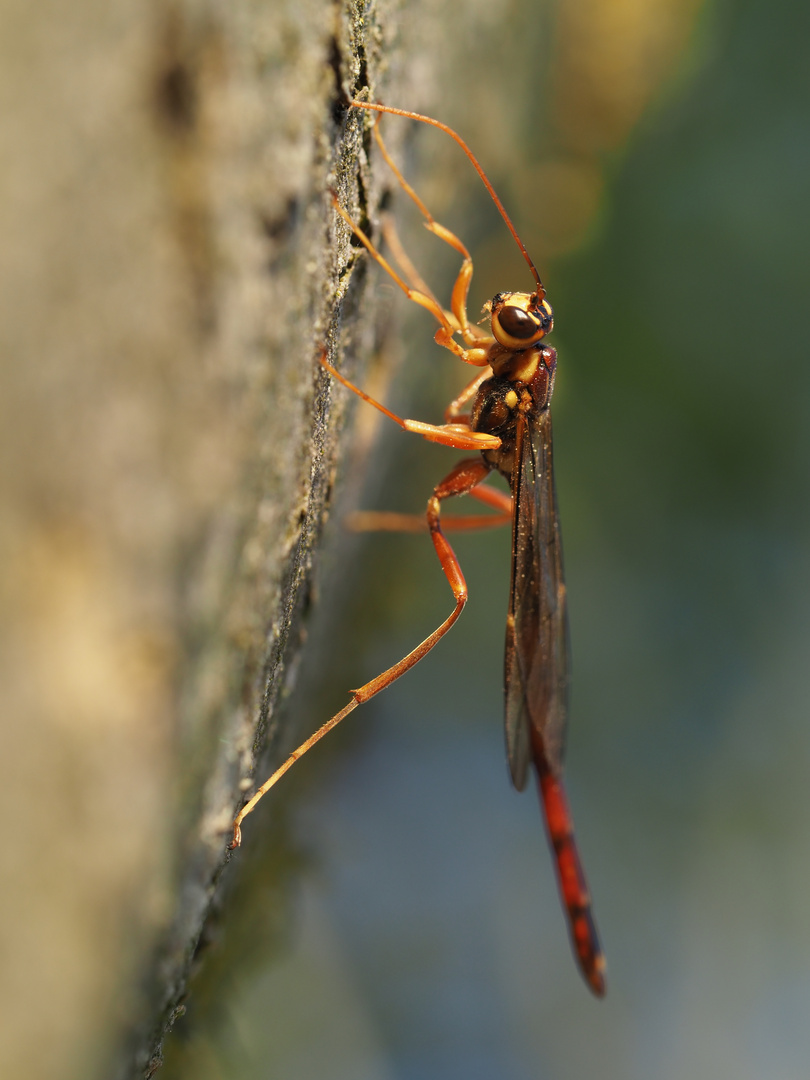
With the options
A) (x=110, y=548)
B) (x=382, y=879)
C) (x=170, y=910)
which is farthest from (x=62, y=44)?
(x=382, y=879)

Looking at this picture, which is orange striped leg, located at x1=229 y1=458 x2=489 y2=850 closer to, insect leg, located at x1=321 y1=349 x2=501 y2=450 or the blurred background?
insect leg, located at x1=321 y1=349 x2=501 y2=450

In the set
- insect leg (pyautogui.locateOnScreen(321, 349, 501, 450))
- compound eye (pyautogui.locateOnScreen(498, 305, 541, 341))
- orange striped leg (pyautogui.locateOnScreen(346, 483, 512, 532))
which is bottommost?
orange striped leg (pyautogui.locateOnScreen(346, 483, 512, 532))

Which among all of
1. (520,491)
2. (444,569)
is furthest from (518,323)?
(444,569)

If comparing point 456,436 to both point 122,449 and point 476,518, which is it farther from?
point 122,449

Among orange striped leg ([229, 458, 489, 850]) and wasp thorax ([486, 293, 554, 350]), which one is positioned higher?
wasp thorax ([486, 293, 554, 350])

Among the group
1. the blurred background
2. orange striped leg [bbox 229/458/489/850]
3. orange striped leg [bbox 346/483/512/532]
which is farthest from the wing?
the blurred background

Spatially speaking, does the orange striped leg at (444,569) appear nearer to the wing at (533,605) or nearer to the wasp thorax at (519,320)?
the wing at (533,605)

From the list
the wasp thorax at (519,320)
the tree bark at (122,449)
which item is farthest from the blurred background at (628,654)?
the tree bark at (122,449)
